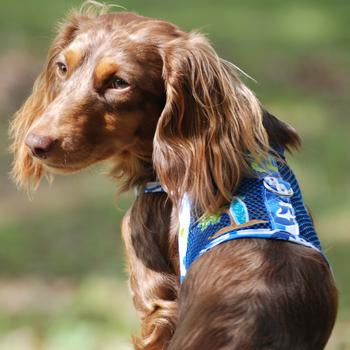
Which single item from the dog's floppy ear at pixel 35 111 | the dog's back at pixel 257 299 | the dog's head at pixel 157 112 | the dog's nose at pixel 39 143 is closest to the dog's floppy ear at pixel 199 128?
the dog's head at pixel 157 112

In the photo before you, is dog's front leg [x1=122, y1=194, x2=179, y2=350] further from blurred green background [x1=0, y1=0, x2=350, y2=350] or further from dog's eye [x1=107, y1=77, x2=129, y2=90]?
dog's eye [x1=107, y1=77, x2=129, y2=90]

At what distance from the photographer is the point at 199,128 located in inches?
168

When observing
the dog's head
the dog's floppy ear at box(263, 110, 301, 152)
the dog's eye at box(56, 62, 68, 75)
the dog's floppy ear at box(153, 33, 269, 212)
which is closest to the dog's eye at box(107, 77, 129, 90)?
the dog's head

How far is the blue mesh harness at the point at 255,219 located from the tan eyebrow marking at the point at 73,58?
25.2 inches

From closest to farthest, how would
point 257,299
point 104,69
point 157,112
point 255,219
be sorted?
point 257,299, point 255,219, point 104,69, point 157,112

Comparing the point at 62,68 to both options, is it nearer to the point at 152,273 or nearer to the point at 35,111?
the point at 35,111

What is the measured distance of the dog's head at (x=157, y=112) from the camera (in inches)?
165

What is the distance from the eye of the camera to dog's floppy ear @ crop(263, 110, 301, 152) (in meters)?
4.46

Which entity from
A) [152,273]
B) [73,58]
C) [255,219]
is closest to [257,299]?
[255,219]

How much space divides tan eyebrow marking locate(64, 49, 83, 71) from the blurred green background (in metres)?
0.67

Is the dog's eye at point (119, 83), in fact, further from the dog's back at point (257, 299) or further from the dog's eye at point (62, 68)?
the dog's back at point (257, 299)

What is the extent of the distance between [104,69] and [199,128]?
400 millimetres

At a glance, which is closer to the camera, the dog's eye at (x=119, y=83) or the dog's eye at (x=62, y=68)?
the dog's eye at (x=119, y=83)

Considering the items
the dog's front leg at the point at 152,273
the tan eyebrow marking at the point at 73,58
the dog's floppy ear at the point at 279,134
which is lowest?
the dog's front leg at the point at 152,273
